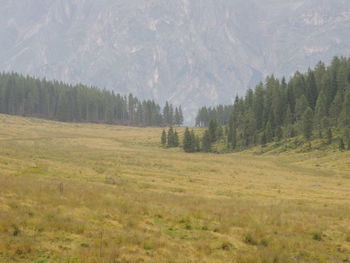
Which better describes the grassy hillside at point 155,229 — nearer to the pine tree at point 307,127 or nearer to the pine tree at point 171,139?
the pine tree at point 307,127

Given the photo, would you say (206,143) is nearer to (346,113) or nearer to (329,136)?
(329,136)

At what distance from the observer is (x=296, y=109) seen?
119312 mm

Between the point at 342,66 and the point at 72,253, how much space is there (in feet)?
419

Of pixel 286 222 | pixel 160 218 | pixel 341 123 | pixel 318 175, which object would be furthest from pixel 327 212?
pixel 341 123

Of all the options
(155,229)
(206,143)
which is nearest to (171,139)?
(206,143)

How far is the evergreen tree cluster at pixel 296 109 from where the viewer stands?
104938 millimetres

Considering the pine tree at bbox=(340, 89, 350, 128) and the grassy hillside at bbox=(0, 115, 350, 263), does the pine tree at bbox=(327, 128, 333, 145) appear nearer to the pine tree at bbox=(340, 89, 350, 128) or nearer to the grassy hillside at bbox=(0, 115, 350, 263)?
the pine tree at bbox=(340, 89, 350, 128)

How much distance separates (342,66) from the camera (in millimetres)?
120688

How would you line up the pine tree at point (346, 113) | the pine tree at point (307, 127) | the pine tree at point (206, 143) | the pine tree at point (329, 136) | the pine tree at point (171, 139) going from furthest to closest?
the pine tree at point (171, 139), the pine tree at point (206, 143), the pine tree at point (307, 127), the pine tree at point (346, 113), the pine tree at point (329, 136)

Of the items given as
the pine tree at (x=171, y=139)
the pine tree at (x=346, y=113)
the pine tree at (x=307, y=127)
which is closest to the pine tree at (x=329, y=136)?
the pine tree at (x=307, y=127)

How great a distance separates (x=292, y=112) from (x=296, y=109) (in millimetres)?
10018

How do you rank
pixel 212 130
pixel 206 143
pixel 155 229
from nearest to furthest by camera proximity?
pixel 155 229
pixel 206 143
pixel 212 130

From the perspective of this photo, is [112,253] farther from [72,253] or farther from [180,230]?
[180,230]

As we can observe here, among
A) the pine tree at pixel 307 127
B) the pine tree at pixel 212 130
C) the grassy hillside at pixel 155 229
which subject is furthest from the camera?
the pine tree at pixel 212 130
